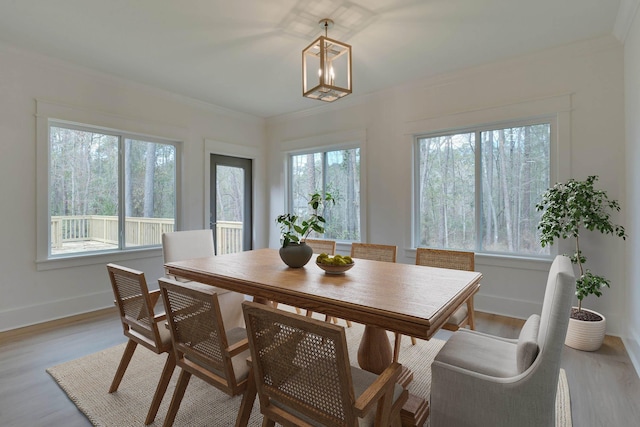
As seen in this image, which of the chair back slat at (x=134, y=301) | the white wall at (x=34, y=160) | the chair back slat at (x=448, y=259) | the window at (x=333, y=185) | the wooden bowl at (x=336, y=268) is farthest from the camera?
the window at (x=333, y=185)

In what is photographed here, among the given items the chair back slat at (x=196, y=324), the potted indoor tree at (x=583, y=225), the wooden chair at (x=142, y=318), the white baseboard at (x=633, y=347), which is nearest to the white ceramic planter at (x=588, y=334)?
the potted indoor tree at (x=583, y=225)

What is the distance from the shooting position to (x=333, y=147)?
4.77 m

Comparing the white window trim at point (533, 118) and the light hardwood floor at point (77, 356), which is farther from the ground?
the white window trim at point (533, 118)

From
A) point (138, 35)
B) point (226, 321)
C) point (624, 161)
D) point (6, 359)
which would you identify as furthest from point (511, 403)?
point (138, 35)

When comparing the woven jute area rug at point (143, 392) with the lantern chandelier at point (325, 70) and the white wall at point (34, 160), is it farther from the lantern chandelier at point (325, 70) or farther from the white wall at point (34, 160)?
the lantern chandelier at point (325, 70)

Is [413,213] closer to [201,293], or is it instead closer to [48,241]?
[201,293]

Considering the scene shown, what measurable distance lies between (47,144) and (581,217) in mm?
5187

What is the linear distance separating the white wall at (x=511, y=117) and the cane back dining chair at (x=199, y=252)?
212 centimetres

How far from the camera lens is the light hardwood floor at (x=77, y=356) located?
1843mm

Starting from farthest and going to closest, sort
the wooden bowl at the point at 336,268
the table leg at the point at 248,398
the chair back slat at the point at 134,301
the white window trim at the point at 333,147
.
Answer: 1. the white window trim at the point at 333,147
2. the wooden bowl at the point at 336,268
3. the chair back slat at the point at 134,301
4. the table leg at the point at 248,398

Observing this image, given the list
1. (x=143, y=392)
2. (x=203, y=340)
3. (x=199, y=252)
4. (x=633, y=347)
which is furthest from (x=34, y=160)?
(x=633, y=347)

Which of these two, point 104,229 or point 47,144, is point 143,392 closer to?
point 104,229

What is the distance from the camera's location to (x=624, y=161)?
112 inches

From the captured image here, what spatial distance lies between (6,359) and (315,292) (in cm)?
266
